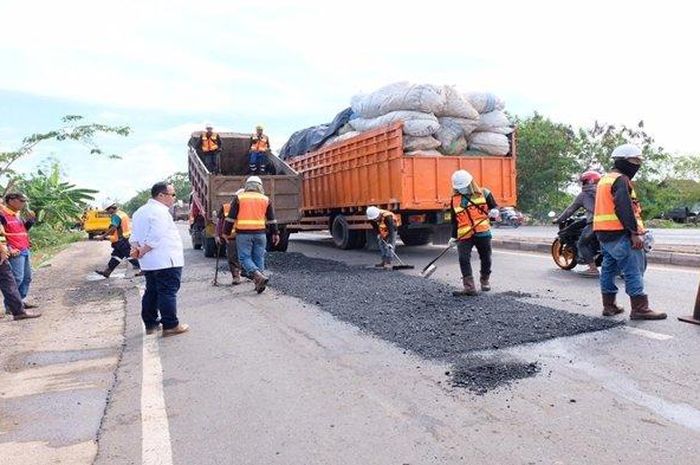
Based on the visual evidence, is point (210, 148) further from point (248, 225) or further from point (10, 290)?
point (10, 290)

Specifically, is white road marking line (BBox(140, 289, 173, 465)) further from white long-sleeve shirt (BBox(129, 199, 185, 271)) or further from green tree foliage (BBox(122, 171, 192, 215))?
green tree foliage (BBox(122, 171, 192, 215))

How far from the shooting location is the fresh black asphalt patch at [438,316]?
4.62 metres

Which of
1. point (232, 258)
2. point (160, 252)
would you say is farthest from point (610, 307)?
point (232, 258)

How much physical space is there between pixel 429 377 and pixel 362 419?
0.78 metres

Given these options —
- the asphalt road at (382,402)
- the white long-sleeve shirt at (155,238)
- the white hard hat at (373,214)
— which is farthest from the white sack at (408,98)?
the white long-sleeve shirt at (155,238)

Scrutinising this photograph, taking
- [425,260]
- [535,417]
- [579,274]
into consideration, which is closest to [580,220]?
[579,274]

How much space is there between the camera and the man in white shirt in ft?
18.2

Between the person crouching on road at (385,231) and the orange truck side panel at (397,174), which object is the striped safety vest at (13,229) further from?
the orange truck side panel at (397,174)

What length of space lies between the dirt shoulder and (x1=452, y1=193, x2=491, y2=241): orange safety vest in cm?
394

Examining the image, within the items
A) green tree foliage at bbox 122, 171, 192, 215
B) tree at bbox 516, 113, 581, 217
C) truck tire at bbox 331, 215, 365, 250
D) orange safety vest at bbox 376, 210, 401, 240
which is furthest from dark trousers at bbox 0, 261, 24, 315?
green tree foliage at bbox 122, 171, 192, 215

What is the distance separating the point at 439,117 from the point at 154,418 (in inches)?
369

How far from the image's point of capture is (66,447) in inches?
123

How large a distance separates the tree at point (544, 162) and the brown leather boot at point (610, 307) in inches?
1012

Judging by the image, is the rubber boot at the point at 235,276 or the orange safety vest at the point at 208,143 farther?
the orange safety vest at the point at 208,143
